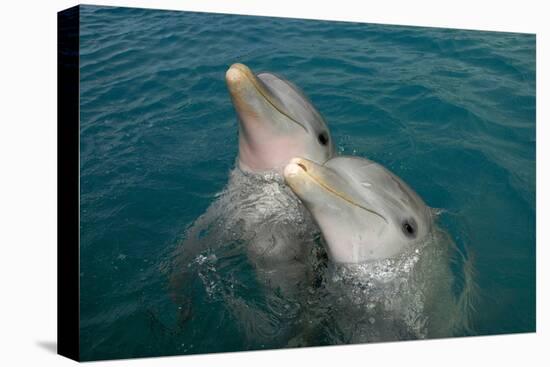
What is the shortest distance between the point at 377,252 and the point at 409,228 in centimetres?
37

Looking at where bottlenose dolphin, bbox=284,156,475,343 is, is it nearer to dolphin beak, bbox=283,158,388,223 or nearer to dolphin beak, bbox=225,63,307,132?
dolphin beak, bbox=283,158,388,223

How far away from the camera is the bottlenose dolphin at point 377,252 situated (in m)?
4.28

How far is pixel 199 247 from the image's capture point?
564cm

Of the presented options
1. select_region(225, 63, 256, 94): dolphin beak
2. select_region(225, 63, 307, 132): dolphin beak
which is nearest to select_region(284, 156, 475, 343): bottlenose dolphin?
select_region(225, 63, 307, 132): dolphin beak

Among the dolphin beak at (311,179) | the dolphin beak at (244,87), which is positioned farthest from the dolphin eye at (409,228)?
the dolphin beak at (244,87)

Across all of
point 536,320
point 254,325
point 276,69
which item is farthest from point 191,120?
point 536,320

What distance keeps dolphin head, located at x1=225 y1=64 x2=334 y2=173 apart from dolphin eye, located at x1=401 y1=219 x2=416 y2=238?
1.22 m

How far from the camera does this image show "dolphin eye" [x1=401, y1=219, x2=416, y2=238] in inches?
185


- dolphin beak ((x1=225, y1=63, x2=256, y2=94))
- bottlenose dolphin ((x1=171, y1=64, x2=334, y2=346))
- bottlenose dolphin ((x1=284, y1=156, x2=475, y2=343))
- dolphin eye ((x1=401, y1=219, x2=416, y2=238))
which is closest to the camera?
bottlenose dolphin ((x1=284, y1=156, x2=475, y2=343))

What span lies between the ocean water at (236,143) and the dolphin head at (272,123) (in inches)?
39.1

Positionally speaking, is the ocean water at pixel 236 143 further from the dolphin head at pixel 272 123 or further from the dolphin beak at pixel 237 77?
the dolphin beak at pixel 237 77

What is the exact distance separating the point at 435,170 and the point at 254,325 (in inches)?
144

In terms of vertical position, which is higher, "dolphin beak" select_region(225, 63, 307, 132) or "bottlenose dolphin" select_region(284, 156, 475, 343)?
"dolphin beak" select_region(225, 63, 307, 132)

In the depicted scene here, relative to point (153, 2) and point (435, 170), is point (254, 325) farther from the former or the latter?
point (435, 170)
